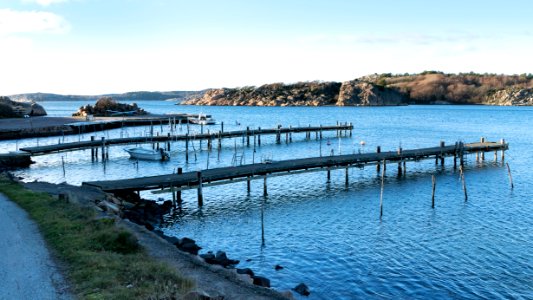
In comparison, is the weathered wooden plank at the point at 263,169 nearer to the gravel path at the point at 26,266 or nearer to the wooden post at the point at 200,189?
the wooden post at the point at 200,189

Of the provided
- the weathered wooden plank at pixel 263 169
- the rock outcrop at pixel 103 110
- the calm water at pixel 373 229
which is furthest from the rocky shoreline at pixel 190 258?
the rock outcrop at pixel 103 110

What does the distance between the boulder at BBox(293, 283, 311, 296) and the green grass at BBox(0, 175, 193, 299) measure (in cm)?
641

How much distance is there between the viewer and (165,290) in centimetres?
1424

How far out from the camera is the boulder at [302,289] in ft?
69.3

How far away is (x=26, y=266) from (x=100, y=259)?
99.1 inches

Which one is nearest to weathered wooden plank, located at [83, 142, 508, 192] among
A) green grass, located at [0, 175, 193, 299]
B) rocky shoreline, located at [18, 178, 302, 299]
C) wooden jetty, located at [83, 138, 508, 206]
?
wooden jetty, located at [83, 138, 508, 206]

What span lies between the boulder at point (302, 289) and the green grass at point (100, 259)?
641cm

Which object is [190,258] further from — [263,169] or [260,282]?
[263,169]

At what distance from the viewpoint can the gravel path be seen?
1488 centimetres

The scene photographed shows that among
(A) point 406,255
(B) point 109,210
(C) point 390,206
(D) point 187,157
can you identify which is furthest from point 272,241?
(D) point 187,157

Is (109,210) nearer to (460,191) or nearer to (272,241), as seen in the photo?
(272,241)

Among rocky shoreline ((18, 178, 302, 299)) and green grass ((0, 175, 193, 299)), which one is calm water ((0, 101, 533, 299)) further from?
green grass ((0, 175, 193, 299))

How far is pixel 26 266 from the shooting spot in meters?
17.2

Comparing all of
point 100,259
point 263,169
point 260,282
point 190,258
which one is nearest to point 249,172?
point 263,169
